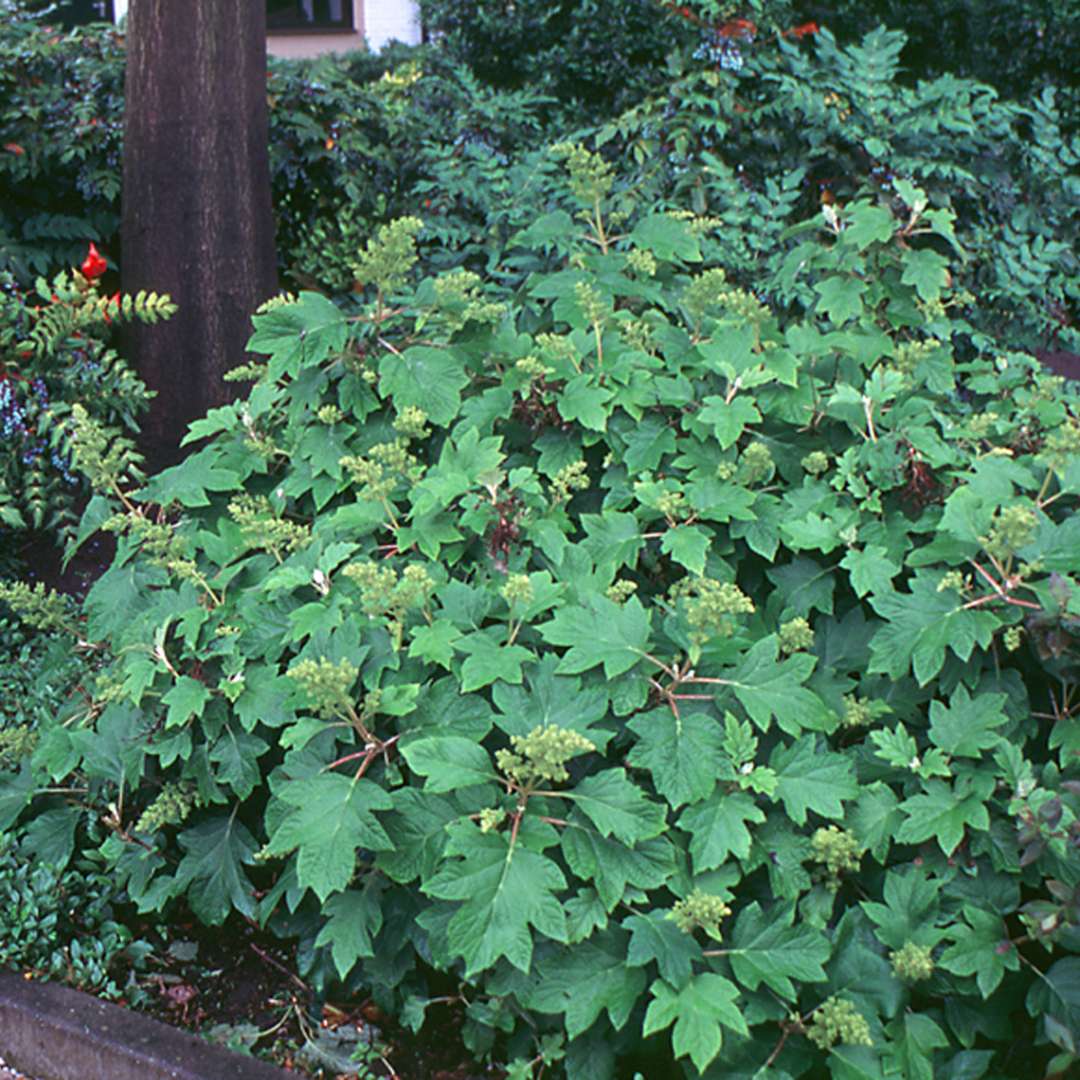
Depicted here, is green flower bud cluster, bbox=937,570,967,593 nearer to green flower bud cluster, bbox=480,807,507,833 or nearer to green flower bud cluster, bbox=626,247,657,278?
green flower bud cluster, bbox=480,807,507,833

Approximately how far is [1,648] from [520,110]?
4.68 metres

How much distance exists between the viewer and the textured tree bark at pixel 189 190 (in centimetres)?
577

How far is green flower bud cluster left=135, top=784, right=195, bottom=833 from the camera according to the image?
2748 mm

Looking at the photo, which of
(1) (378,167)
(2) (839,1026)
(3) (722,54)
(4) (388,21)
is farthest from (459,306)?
(4) (388,21)

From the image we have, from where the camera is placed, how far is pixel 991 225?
22.8 feet

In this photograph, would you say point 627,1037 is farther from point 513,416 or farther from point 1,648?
point 1,648

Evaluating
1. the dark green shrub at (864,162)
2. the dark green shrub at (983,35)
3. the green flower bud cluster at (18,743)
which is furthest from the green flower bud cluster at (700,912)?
the dark green shrub at (983,35)

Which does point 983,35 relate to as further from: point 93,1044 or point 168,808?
point 93,1044

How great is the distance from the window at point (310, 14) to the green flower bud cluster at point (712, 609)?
17407mm

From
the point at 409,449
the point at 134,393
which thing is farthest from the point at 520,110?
the point at 409,449

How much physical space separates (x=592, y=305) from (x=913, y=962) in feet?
5.29

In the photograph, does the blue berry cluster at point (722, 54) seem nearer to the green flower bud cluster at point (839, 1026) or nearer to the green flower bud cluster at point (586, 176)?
the green flower bud cluster at point (586, 176)

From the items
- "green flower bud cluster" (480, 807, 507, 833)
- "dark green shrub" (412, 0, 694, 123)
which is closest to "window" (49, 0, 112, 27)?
"dark green shrub" (412, 0, 694, 123)

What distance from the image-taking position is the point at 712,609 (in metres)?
2.43
